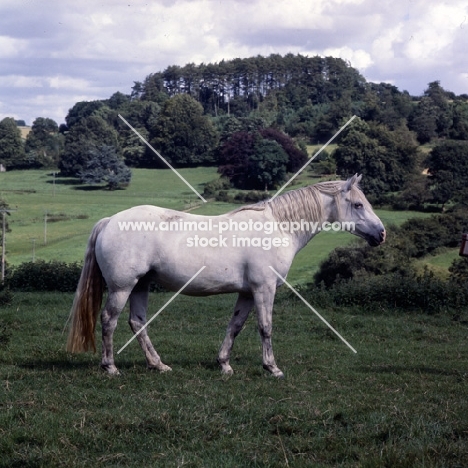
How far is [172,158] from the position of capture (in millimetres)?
49062

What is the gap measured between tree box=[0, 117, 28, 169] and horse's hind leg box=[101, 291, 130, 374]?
51.0 meters

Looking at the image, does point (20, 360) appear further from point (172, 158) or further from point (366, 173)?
point (172, 158)

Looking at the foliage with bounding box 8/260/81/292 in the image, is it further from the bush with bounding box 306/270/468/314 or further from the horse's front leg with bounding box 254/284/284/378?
the horse's front leg with bounding box 254/284/284/378

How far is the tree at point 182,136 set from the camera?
158ft

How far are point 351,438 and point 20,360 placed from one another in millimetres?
4685

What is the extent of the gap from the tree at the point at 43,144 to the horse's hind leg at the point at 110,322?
160 feet

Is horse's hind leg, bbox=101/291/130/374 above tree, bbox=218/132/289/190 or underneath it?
underneath

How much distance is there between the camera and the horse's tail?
8.03 m

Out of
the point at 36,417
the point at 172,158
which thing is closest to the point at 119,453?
the point at 36,417

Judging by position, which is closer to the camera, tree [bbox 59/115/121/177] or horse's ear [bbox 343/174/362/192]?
horse's ear [bbox 343/174/362/192]

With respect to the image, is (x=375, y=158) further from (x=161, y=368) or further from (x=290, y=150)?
(x=161, y=368)

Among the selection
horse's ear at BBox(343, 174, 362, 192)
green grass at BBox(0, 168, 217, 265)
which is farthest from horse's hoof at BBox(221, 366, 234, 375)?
green grass at BBox(0, 168, 217, 265)

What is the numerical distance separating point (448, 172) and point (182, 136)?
18.6 metres

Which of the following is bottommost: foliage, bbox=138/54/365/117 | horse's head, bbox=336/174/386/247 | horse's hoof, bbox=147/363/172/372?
horse's hoof, bbox=147/363/172/372
